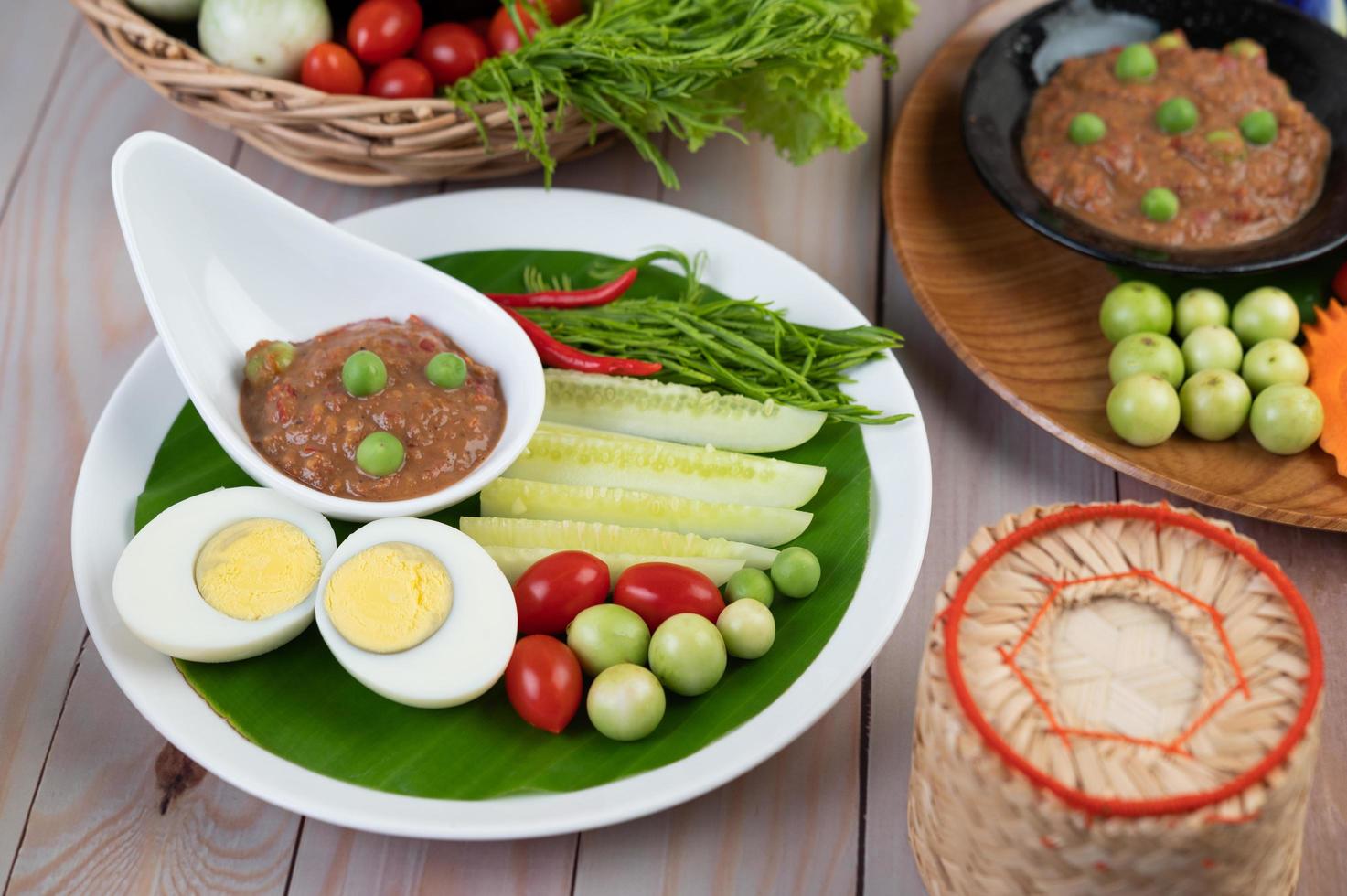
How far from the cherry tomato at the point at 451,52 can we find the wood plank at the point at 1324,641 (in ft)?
5.96

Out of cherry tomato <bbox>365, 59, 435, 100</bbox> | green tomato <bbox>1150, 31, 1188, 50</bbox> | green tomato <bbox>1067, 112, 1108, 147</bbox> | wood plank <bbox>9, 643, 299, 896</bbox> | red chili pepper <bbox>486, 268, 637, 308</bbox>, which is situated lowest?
wood plank <bbox>9, 643, 299, 896</bbox>

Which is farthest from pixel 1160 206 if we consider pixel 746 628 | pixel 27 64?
pixel 27 64

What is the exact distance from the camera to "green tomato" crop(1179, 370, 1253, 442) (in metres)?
2.39

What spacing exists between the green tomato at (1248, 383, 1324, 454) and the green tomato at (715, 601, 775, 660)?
113 cm

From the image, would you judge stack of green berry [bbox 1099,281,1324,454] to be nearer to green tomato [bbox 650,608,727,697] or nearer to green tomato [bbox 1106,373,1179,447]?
green tomato [bbox 1106,373,1179,447]

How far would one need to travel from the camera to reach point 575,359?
8.18 ft

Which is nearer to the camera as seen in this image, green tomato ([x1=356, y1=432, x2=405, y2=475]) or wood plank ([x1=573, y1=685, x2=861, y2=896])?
wood plank ([x1=573, y1=685, x2=861, y2=896])

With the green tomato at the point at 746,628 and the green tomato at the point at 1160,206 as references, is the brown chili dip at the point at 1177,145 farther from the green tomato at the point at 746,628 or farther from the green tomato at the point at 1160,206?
the green tomato at the point at 746,628

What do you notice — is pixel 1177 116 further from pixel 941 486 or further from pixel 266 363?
pixel 266 363

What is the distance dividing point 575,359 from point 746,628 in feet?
2.54

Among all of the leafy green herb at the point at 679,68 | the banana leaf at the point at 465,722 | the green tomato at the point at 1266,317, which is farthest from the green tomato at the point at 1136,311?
the banana leaf at the point at 465,722

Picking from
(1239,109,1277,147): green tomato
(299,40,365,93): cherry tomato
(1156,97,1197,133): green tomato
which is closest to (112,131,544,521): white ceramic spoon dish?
(299,40,365,93): cherry tomato

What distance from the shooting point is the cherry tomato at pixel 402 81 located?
280cm

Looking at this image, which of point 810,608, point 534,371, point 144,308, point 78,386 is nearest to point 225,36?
point 144,308
